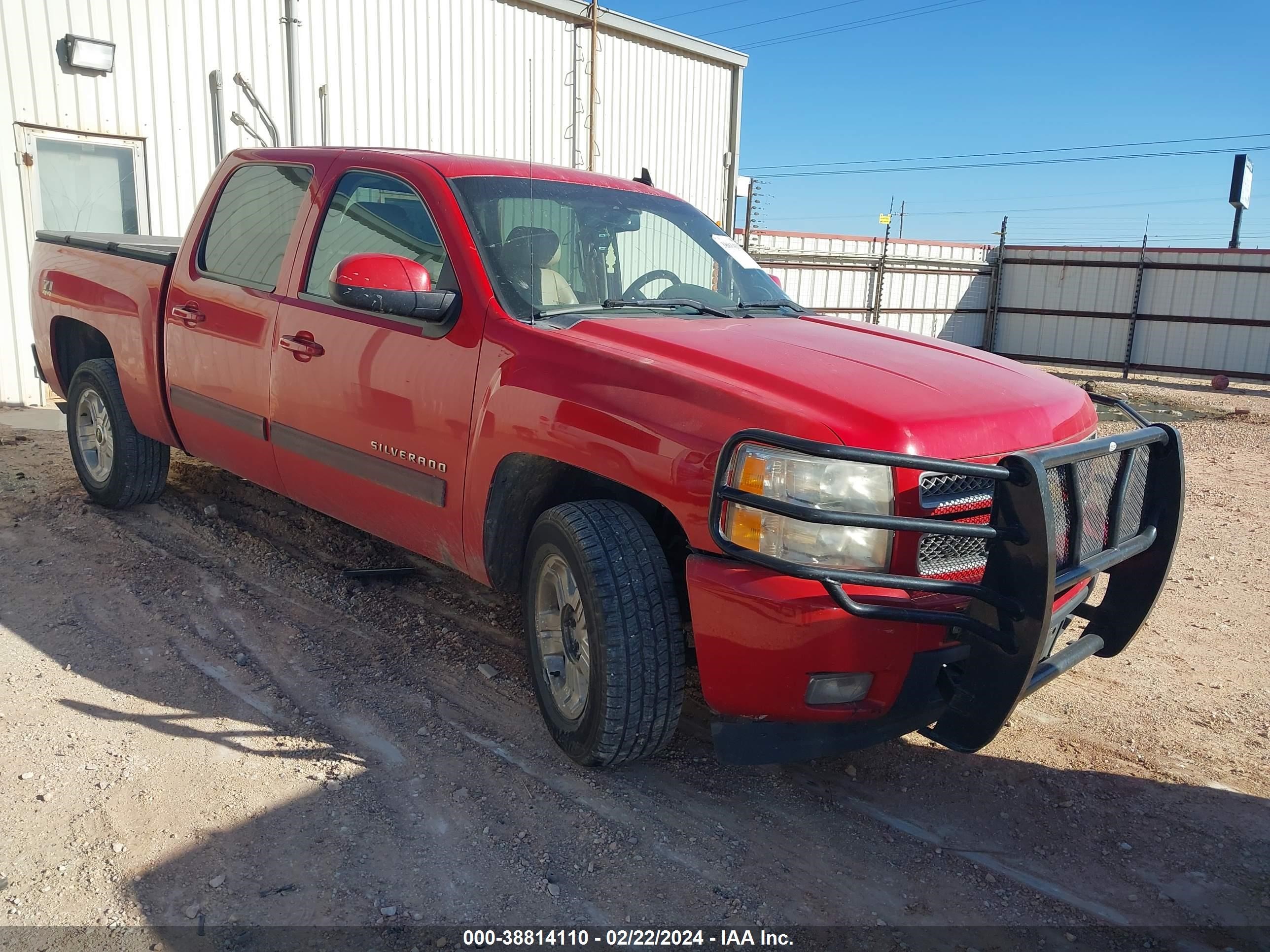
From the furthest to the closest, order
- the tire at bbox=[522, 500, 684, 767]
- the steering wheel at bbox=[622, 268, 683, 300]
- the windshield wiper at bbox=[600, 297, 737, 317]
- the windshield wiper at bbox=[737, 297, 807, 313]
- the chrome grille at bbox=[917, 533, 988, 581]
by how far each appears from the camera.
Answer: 1. the windshield wiper at bbox=[737, 297, 807, 313]
2. the steering wheel at bbox=[622, 268, 683, 300]
3. the windshield wiper at bbox=[600, 297, 737, 317]
4. the tire at bbox=[522, 500, 684, 767]
5. the chrome grille at bbox=[917, 533, 988, 581]

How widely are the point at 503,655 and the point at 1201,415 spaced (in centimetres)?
1163

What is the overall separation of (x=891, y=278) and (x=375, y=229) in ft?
51.8

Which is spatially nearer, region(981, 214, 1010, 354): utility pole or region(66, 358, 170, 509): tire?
region(66, 358, 170, 509): tire

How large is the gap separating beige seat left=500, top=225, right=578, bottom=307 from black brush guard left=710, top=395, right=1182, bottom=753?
124cm

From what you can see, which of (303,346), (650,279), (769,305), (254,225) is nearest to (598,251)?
(650,279)

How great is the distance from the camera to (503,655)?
402 centimetres

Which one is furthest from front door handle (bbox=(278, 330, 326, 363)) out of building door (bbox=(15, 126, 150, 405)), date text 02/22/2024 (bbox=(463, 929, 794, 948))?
building door (bbox=(15, 126, 150, 405))

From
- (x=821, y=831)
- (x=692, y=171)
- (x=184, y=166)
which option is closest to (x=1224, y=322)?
(x=692, y=171)

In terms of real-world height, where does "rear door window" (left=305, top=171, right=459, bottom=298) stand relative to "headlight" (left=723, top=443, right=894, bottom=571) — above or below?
above

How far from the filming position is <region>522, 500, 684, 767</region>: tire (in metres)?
2.86

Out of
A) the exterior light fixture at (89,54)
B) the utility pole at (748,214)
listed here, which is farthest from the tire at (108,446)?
the utility pole at (748,214)

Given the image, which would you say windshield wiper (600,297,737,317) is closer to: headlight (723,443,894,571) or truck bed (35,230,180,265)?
headlight (723,443,894,571)

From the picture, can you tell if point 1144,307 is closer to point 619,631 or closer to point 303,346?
point 303,346

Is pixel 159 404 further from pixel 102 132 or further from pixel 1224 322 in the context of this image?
pixel 1224 322
